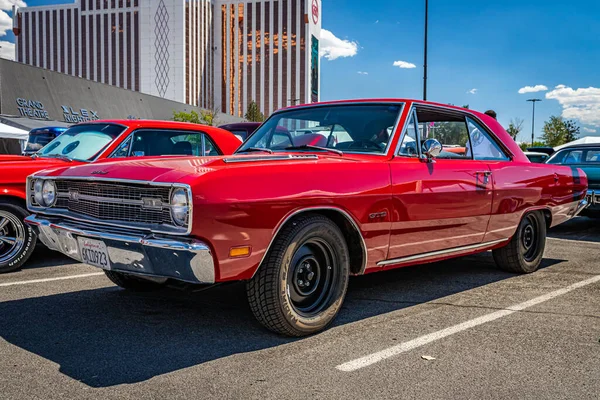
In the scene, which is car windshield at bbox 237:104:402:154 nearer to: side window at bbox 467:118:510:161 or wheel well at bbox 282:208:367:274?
wheel well at bbox 282:208:367:274

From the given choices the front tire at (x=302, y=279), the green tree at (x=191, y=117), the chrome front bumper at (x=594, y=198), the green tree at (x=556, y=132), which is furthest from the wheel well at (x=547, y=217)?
the green tree at (x=556, y=132)

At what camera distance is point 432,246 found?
4609 millimetres

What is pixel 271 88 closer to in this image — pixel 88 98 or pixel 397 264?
pixel 88 98

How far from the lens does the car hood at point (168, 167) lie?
334 centimetres

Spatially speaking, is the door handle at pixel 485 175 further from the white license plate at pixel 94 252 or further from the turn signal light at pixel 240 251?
the white license plate at pixel 94 252

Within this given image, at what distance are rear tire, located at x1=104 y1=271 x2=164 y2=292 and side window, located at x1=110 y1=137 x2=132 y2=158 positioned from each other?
187 centimetres

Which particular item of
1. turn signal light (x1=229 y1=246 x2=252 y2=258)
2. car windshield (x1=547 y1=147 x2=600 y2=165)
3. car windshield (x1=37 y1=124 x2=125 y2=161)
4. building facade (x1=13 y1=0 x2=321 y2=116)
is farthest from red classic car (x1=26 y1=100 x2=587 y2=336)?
building facade (x1=13 y1=0 x2=321 y2=116)

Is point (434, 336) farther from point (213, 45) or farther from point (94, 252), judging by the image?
point (213, 45)

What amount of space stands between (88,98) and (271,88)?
245 ft

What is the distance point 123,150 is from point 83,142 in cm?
52

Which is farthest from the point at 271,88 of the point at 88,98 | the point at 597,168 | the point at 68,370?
the point at 68,370

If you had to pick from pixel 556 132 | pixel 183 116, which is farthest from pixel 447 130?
pixel 556 132

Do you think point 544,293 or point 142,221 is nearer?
point 142,221

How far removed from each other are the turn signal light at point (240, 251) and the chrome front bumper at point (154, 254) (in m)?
0.13
